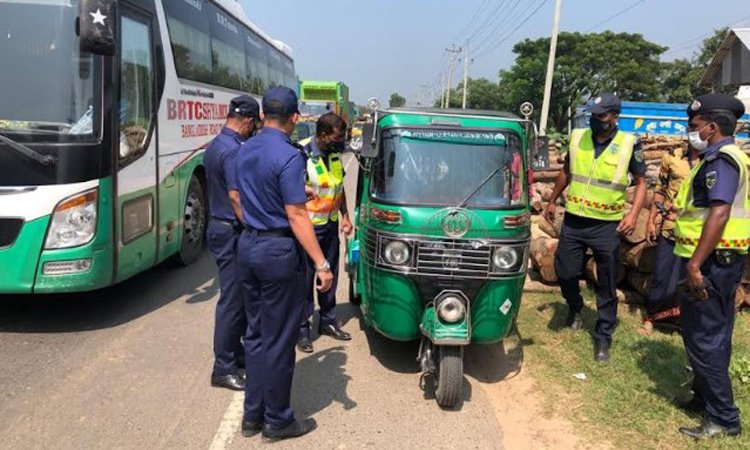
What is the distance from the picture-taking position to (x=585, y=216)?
4.95m

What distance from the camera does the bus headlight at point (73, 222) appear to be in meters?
4.81

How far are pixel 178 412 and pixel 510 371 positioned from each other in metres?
2.43

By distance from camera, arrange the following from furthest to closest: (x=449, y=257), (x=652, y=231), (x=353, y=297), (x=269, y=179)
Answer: (x=353, y=297) → (x=652, y=231) → (x=449, y=257) → (x=269, y=179)

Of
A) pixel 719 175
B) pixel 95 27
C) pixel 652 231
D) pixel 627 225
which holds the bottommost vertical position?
pixel 652 231

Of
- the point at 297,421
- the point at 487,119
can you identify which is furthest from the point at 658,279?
the point at 297,421

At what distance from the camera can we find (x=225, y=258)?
4.32m

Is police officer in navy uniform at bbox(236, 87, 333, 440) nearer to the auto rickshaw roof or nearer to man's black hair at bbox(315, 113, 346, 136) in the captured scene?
the auto rickshaw roof

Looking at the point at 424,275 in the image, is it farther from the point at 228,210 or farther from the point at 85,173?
the point at 85,173

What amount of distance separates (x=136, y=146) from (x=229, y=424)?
3.10 meters

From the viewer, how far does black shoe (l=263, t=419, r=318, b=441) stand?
352cm

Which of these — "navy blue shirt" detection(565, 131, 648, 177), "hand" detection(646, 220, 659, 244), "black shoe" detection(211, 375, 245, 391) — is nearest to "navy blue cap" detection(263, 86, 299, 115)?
"black shoe" detection(211, 375, 245, 391)

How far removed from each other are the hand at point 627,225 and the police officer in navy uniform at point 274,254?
2.61 m

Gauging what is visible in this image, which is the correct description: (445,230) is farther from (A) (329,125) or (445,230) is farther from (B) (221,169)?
(B) (221,169)

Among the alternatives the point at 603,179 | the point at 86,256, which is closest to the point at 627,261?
the point at 603,179
